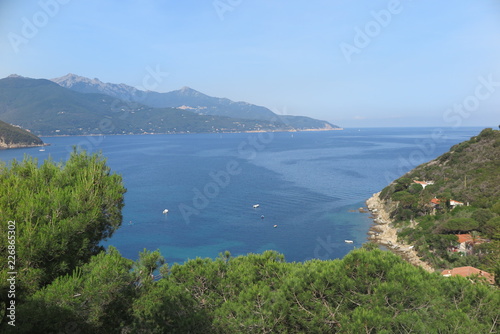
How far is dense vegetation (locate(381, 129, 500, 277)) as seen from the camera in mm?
20844

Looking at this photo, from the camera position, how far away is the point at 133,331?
19.3 ft

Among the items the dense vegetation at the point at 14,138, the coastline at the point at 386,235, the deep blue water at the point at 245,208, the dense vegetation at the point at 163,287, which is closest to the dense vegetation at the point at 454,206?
the coastline at the point at 386,235

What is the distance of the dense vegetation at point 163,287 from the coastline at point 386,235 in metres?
17.8

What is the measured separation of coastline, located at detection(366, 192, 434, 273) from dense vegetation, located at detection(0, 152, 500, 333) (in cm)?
1778

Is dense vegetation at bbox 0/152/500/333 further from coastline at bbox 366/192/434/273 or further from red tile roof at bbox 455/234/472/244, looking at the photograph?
red tile roof at bbox 455/234/472/244

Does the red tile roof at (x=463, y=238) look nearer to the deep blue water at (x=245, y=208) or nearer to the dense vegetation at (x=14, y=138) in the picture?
the deep blue water at (x=245, y=208)

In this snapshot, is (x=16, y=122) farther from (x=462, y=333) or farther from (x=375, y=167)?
(x=462, y=333)

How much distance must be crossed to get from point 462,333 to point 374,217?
31.0 metres

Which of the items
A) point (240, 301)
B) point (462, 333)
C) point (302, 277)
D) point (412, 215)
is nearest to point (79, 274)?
point (240, 301)

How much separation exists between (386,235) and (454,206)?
21.4 ft

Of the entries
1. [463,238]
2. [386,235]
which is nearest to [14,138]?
[386,235]

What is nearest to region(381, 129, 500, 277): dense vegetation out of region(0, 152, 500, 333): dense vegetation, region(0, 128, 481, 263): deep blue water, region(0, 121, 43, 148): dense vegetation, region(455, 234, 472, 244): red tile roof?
region(455, 234, 472, 244): red tile roof

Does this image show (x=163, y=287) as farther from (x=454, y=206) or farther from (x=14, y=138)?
(x=14, y=138)

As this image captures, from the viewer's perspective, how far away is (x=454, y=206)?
2808 centimetres
